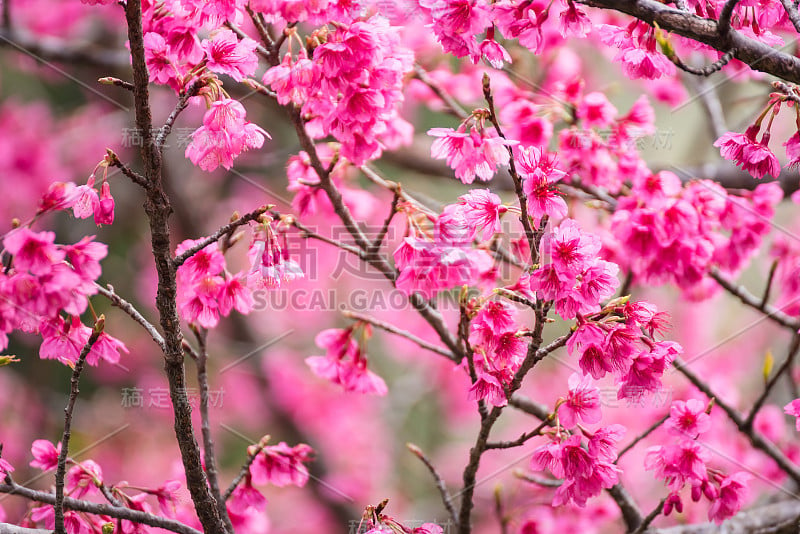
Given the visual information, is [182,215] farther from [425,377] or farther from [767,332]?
[767,332]

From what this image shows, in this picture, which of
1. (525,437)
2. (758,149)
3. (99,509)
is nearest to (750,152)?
(758,149)

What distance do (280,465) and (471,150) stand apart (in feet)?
2.24

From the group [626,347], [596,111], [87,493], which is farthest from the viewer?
[596,111]

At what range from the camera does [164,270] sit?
1031 millimetres

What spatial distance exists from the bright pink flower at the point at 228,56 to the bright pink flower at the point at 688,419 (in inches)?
35.3

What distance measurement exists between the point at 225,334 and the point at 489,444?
2.91 m

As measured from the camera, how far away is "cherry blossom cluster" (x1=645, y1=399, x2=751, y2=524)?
1148 mm

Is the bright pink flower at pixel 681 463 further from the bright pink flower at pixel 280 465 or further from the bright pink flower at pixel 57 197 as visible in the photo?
the bright pink flower at pixel 57 197

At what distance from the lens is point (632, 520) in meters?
1.44

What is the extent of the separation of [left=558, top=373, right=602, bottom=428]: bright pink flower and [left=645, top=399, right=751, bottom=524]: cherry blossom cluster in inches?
6.4

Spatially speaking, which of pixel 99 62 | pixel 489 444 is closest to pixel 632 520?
pixel 489 444

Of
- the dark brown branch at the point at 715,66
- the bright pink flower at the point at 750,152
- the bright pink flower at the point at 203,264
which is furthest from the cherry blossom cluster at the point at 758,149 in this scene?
the bright pink flower at the point at 203,264

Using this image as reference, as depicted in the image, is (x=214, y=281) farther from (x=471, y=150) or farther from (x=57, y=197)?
(x=471, y=150)

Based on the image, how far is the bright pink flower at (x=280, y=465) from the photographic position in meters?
1.29
